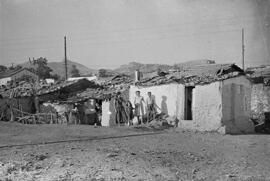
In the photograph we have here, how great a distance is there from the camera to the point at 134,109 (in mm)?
17359

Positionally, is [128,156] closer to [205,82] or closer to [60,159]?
[60,159]

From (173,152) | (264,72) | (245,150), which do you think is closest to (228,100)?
(245,150)

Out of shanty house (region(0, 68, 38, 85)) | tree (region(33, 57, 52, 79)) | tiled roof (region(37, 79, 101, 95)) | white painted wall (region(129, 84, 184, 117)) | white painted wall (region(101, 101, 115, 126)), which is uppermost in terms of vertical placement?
tree (region(33, 57, 52, 79))

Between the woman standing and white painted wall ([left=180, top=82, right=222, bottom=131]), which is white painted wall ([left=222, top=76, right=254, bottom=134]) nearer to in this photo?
white painted wall ([left=180, top=82, right=222, bottom=131])

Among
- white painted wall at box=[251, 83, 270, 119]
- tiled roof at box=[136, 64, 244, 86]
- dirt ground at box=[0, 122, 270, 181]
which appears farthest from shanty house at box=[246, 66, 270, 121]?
dirt ground at box=[0, 122, 270, 181]

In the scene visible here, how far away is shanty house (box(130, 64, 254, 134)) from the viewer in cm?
1391

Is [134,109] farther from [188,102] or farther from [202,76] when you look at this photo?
[202,76]

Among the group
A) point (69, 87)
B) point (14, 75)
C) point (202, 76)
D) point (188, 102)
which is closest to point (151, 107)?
point (188, 102)

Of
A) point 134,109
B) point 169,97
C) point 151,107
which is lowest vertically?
point 134,109

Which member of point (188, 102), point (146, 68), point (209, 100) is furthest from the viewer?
point (146, 68)

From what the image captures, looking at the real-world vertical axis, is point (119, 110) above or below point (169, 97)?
below

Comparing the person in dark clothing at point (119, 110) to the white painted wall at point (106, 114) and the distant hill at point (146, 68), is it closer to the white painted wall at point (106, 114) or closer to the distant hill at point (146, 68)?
the white painted wall at point (106, 114)

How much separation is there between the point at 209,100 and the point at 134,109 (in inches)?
177

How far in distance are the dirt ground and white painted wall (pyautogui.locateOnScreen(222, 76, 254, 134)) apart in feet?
6.70
